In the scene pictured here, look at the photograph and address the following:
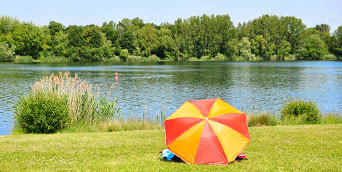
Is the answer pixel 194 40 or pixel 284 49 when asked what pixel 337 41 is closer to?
pixel 284 49

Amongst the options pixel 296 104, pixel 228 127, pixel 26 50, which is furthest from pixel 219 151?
pixel 26 50

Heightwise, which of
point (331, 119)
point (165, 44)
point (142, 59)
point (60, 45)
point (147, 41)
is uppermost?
point (147, 41)

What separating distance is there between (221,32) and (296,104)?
127 metres

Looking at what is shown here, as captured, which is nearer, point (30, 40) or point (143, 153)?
point (143, 153)

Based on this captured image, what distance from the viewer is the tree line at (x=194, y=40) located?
401 feet

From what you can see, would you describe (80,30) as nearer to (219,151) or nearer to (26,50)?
(26,50)

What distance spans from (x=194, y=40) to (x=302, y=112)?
12389 centimetres

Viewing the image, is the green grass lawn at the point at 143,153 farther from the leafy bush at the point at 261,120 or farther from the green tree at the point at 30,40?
the green tree at the point at 30,40

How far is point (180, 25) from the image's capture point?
14338cm

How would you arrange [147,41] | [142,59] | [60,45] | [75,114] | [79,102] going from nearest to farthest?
[75,114] → [79,102] → [60,45] → [142,59] → [147,41]

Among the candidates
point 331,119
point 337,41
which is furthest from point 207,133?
point 337,41

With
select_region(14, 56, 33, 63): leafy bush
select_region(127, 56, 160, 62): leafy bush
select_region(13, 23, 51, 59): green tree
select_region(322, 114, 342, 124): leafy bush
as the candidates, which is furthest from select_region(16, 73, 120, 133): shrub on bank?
select_region(127, 56, 160, 62): leafy bush

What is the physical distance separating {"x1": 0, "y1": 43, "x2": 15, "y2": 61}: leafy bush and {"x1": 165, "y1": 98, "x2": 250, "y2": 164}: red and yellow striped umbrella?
111 metres

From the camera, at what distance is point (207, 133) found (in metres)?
8.90
